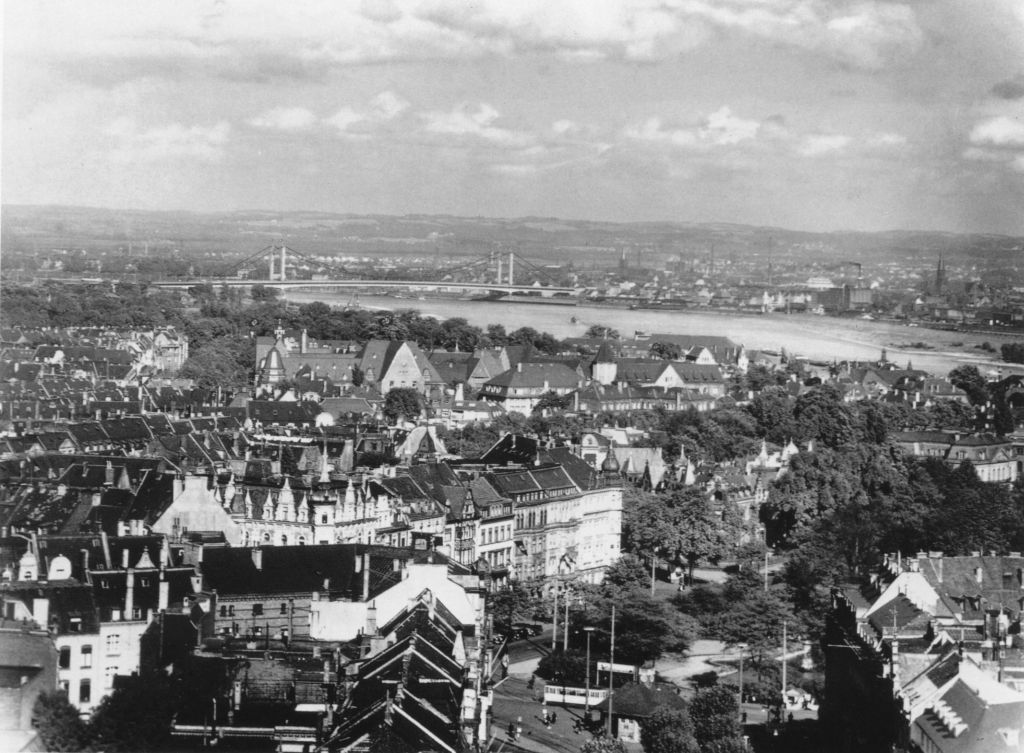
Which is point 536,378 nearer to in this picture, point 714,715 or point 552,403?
point 552,403

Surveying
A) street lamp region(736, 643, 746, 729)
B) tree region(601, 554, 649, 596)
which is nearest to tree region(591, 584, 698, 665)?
street lamp region(736, 643, 746, 729)

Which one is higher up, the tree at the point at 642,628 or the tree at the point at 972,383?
the tree at the point at 642,628

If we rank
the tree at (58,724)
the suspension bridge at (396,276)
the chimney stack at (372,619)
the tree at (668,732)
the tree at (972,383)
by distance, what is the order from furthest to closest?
the suspension bridge at (396,276)
the tree at (972,383)
the chimney stack at (372,619)
the tree at (668,732)
the tree at (58,724)

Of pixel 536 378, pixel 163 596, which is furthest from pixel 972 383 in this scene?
pixel 163 596

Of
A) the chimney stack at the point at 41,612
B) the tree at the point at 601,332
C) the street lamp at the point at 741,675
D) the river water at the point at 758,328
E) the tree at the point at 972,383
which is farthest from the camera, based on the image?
the tree at the point at 601,332

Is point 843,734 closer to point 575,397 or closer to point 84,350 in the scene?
point 575,397

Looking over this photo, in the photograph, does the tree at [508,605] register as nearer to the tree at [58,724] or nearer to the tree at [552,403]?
the tree at [58,724]

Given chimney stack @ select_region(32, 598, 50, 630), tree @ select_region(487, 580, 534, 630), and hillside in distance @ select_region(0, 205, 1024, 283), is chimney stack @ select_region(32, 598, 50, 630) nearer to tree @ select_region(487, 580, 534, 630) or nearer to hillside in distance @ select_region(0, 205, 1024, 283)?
tree @ select_region(487, 580, 534, 630)

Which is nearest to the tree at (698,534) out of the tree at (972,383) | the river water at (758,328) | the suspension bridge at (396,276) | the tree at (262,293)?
the tree at (972,383)
